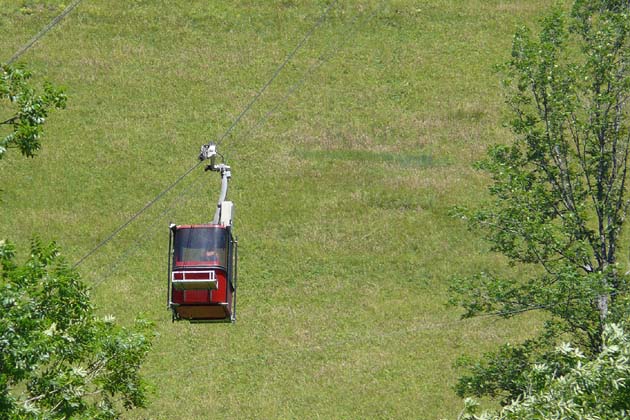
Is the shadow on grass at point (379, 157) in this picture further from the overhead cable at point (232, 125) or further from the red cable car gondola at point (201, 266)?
the red cable car gondola at point (201, 266)

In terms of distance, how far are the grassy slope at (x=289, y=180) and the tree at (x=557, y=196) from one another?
9.26 meters

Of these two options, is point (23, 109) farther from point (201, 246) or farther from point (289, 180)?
point (289, 180)

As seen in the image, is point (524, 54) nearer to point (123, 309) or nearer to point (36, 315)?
point (36, 315)

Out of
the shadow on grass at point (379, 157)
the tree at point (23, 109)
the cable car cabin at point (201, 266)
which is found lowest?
the cable car cabin at point (201, 266)

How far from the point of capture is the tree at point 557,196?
26484 mm

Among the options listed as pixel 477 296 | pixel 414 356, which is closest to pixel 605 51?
pixel 477 296

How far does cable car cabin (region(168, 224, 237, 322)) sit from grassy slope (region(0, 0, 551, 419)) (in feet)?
40.4

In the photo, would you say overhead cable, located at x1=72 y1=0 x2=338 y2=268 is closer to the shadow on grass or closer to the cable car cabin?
the shadow on grass

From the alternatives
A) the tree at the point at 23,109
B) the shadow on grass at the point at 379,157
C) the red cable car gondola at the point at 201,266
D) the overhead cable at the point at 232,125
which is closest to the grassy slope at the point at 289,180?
the shadow on grass at the point at 379,157

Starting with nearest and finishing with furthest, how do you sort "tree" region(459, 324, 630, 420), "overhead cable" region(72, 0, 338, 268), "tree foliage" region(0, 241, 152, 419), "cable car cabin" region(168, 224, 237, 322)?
"tree" region(459, 324, 630, 420), "tree foliage" region(0, 241, 152, 419), "cable car cabin" region(168, 224, 237, 322), "overhead cable" region(72, 0, 338, 268)

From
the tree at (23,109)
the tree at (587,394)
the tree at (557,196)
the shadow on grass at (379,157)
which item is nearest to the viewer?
the tree at (587,394)

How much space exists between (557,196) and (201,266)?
9565mm

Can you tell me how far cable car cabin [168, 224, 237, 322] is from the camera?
77.2ft

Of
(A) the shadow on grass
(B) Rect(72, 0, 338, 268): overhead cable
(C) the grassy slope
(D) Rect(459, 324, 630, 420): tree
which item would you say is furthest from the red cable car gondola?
(A) the shadow on grass
